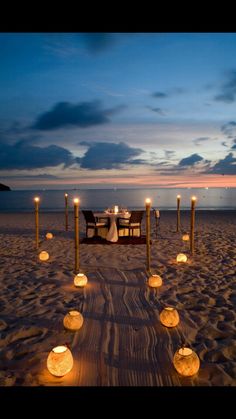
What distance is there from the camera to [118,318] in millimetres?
4586

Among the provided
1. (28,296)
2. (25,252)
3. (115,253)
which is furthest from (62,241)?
(28,296)

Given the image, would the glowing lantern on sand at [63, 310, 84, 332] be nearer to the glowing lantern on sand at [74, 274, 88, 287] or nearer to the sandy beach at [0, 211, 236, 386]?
the sandy beach at [0, 211, 236, 386]

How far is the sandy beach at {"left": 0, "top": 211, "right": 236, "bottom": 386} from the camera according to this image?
125 inches

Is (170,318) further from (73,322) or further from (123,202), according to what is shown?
(123,202)

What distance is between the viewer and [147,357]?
3.46 metres

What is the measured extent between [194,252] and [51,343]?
20.5 ft

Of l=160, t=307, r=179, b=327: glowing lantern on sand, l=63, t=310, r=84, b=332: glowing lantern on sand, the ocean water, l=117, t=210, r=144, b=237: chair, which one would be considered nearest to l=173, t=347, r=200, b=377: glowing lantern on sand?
l=160, t=307, r=179, b=327: glowing lantern on sand

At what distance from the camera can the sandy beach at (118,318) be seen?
318 cm

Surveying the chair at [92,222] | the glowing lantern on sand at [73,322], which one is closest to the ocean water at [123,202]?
the chair at [92,222]

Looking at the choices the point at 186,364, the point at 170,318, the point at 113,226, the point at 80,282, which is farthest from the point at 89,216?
the point at 186,364

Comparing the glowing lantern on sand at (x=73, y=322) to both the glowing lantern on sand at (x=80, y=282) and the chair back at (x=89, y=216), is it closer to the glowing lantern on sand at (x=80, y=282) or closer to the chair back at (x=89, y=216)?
the glowing lantern on sand at (x=80, y=282)

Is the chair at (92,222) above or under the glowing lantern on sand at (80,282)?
above
